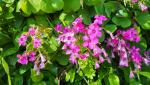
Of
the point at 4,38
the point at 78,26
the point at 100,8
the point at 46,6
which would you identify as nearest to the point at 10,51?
the point at 4,38

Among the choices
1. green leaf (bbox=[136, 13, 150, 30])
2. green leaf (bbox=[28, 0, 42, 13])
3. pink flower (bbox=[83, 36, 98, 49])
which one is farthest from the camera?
green leaf (bbox=[136, 13, 150, 30])

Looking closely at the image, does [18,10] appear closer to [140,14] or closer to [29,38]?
[29,38]

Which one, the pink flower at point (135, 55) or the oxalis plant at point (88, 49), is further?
the pink flower at point (135, 55)

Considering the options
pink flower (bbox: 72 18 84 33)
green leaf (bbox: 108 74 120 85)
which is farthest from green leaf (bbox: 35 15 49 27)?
green leaf (bbox: 108 74 120 85)

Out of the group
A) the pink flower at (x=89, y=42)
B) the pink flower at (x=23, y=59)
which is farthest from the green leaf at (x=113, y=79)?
the pink flower at (x=23, y=59)

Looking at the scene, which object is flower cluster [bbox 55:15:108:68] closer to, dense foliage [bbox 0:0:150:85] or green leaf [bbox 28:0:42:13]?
dense foliage [bbox 0:0:150:85]

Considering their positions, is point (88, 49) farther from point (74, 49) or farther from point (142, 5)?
point (142, 5)

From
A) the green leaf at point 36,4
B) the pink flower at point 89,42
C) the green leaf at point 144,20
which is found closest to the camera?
the pink flower at point 89,42

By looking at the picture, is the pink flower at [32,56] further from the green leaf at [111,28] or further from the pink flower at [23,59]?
the green leaf at [111,28]

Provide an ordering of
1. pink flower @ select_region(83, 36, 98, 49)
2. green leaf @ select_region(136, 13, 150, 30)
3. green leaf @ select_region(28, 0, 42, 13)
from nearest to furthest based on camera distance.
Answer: pink flower @ select_region(83, 36, 98, 49)
green leaf @ select_region(28, 0, 42, 13)
green leaf @ select_region(136, 13, 150, 30)
